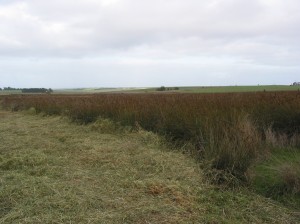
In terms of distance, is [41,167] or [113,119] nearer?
[41,167]

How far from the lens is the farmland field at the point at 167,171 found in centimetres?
397

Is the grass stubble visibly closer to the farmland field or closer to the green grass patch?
the farmland field

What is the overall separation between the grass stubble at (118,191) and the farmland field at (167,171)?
0.01 m

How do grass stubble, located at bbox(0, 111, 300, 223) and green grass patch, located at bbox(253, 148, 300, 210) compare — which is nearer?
grass stubble, located at bbox(0, 111, 300, 223)

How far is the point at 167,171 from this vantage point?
544 centimetres

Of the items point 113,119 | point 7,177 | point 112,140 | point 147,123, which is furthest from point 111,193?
point 113,119

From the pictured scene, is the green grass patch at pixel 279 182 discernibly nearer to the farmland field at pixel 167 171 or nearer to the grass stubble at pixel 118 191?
the farmland field at pixel 167 171

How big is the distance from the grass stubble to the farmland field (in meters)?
0.01

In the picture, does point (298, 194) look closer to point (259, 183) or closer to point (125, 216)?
point (259, 183)

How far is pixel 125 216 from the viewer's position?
3.76 meters

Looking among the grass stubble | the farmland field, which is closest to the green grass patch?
the farmland field

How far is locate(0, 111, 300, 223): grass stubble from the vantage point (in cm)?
384

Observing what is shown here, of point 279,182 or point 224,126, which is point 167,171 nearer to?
point 279,182

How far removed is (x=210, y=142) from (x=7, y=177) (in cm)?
326
